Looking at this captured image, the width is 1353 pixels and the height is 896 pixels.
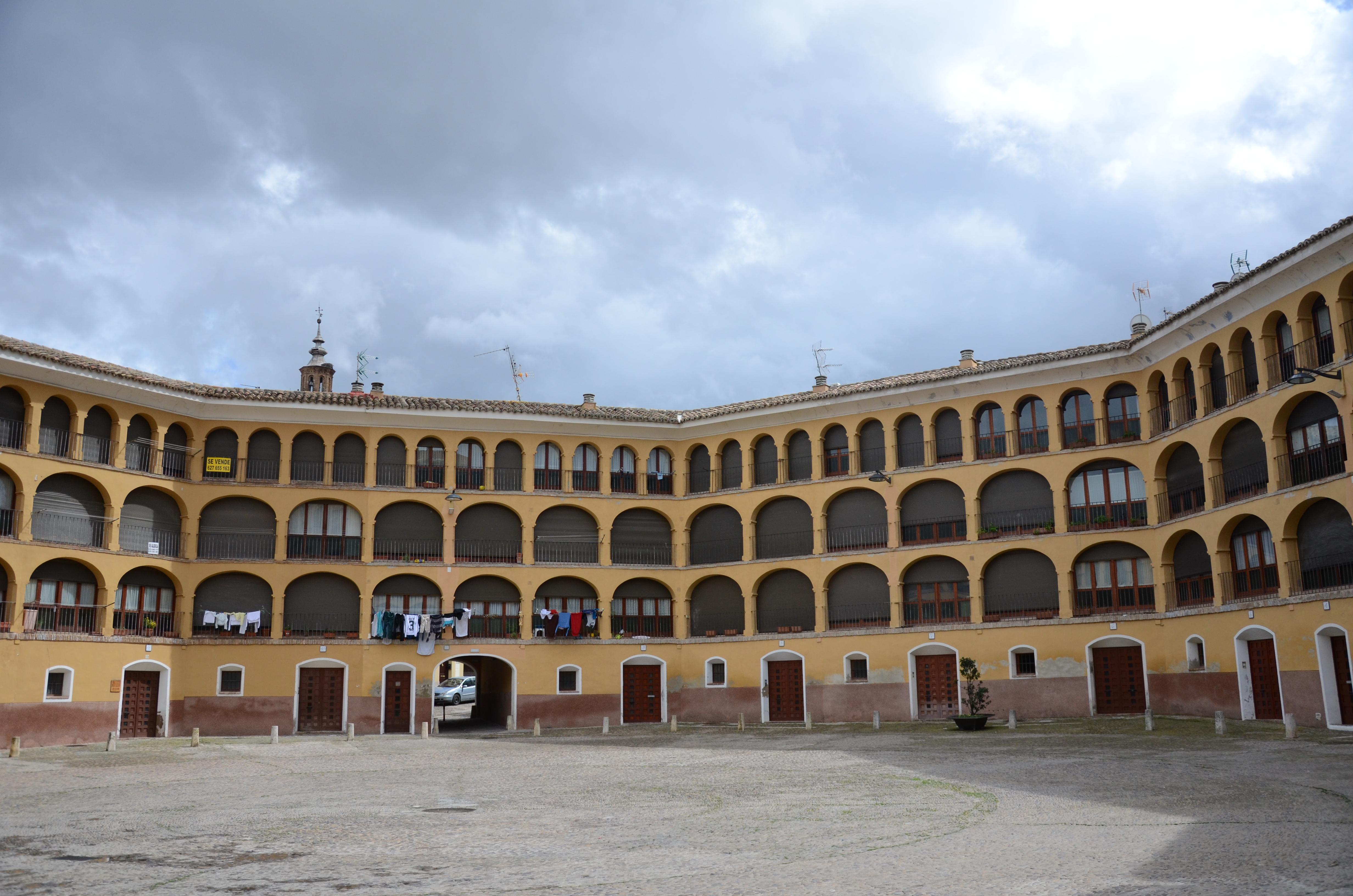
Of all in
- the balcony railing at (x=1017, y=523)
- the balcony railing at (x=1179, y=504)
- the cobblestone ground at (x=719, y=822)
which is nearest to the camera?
the cobblestone ground at (x=719, y=822)

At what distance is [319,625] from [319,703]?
3117mm

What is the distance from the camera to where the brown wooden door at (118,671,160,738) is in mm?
42219

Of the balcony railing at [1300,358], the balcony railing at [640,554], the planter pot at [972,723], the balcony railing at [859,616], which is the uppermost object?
the balcony railing at [1300,358]

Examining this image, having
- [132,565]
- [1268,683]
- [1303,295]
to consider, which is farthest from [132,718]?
[1303,295]

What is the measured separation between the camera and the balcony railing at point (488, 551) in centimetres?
4862

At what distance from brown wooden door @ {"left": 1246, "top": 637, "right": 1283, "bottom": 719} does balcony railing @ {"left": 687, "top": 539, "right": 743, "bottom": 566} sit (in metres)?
20.8

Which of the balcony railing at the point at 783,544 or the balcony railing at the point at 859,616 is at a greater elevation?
the balcony railing at the point at 783,544

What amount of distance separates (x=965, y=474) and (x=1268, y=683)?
13.7 metres

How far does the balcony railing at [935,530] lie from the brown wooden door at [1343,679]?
48.5 feet

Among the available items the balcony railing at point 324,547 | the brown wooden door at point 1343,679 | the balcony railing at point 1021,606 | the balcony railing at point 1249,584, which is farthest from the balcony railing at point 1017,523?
the balcony railing at point 324,547

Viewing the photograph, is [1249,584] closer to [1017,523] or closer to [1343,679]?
[1343,679]

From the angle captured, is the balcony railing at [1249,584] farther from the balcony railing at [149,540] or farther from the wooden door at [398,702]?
the balcony railing at [149,540]

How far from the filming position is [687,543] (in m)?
51.3

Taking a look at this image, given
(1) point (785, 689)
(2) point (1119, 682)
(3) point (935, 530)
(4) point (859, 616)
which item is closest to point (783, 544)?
(4) point (859, 616)
